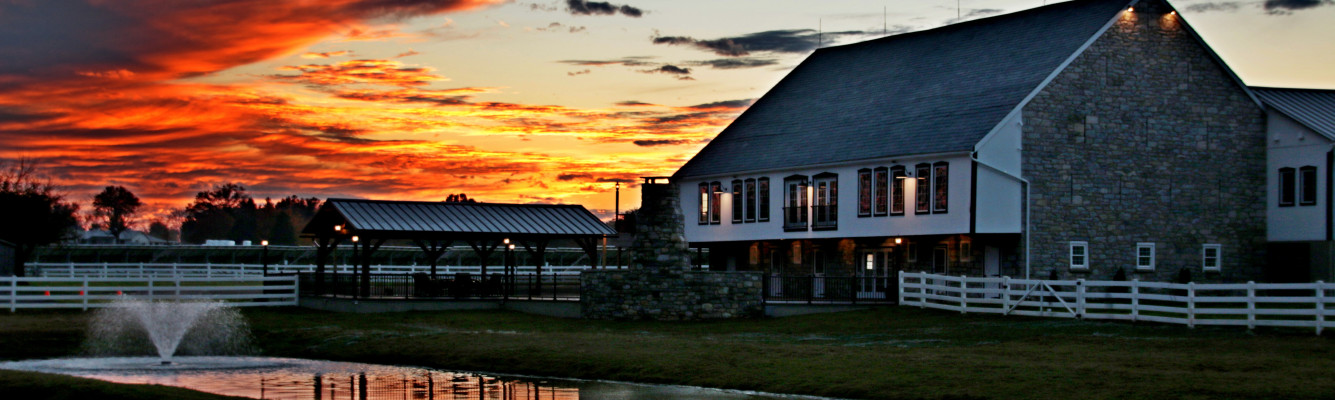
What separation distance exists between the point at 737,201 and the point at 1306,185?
739 inches

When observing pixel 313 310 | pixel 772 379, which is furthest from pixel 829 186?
pixel 772 379

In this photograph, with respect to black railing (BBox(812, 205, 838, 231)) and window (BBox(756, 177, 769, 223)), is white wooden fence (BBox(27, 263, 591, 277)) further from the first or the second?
black railing (BBox(812, 205, 838, 231))

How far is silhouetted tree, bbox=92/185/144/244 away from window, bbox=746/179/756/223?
381 feet

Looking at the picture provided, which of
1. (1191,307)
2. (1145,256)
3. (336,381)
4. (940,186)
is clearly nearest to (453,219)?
(940,186)

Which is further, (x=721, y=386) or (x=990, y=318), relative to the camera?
(x=990, y=318)

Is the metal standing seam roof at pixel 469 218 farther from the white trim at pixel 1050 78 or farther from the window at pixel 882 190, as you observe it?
the white trim at pixel 1050 78

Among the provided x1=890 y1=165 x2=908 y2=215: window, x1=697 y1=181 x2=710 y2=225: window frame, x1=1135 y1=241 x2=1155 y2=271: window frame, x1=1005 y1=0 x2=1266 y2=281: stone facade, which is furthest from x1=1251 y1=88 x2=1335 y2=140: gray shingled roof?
x1=697 y1=181 x2=710 y2=225: window frame

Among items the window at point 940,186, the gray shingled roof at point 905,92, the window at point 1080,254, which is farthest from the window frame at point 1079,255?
the gray shingled roof at point 905,92

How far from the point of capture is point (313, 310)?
42.7 metres

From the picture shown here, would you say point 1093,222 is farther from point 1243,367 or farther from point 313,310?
point 313,310

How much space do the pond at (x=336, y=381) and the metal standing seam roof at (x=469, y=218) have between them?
55.4ft

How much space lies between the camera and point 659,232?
38.6 m

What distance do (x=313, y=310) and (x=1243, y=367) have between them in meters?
29.0

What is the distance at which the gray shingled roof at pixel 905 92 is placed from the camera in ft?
137
